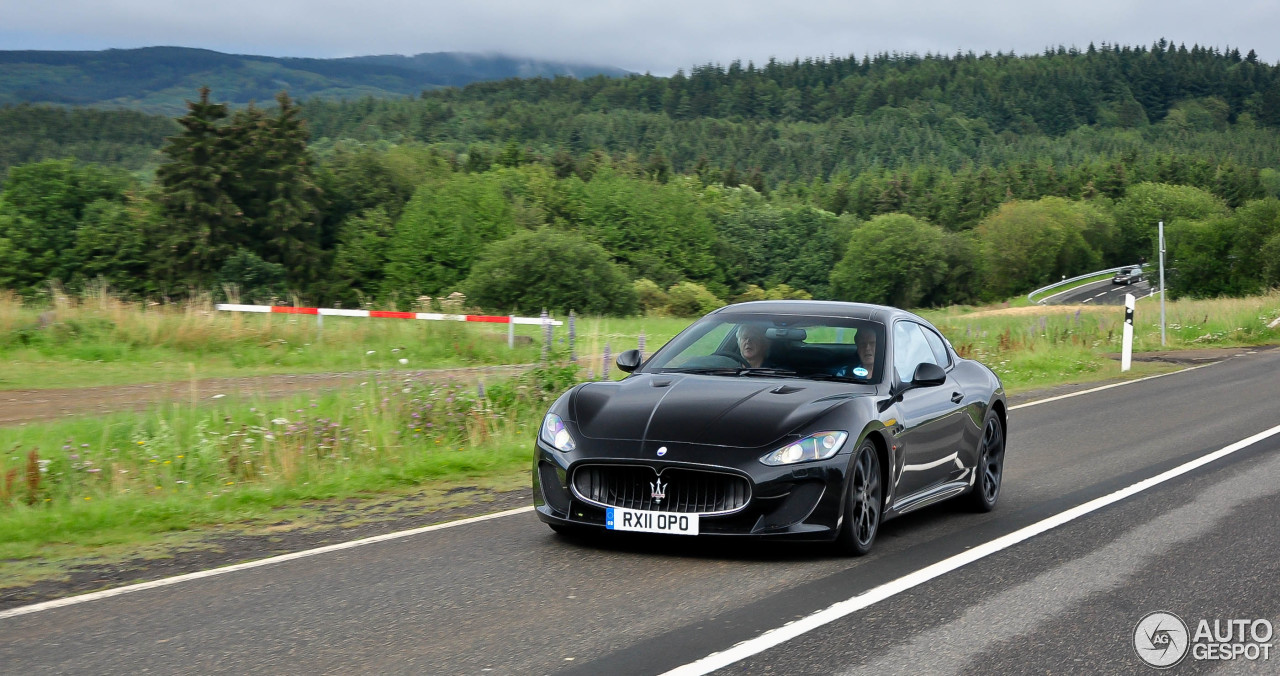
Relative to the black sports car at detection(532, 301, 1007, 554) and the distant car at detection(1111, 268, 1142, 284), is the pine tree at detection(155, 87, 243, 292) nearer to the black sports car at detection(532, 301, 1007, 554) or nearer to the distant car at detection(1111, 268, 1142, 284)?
the distant car at detection(1111, 268, 1142, 284)

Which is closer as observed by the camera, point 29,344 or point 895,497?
point 895,497

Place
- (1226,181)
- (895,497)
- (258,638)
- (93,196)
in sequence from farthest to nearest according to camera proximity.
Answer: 1. (1226,181)
2. (93,196)
3. (895,497)
4. (258,638)

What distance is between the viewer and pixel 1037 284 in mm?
131375

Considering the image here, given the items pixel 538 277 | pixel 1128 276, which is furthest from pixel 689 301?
pixel 1128 276

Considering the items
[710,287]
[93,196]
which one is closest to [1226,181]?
[710,287]

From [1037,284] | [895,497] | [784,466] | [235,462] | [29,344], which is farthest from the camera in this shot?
[1037,284]

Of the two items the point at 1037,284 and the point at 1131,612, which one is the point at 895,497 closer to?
the point at 1131,612

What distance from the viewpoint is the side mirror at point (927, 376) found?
7809 mm

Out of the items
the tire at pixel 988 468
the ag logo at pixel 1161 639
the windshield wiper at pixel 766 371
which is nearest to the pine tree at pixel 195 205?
the tire at pixel 988 468

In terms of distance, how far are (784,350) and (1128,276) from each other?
4575 inches

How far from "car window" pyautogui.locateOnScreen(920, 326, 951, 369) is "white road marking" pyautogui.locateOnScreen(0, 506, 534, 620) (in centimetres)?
297

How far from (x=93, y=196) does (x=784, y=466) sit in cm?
8947

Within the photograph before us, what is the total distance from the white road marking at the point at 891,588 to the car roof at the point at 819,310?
62.3 inches

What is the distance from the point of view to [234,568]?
6.70 m
